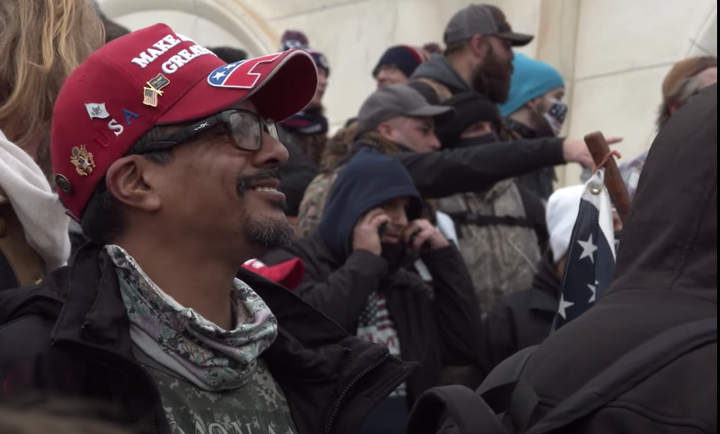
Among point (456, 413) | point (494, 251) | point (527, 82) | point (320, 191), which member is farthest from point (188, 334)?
point (527, 82)

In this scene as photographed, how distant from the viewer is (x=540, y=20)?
26.5ft

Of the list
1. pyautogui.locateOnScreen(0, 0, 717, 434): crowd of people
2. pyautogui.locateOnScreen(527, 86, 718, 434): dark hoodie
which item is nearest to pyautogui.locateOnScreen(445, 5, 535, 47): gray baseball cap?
pyautogui.locateOnScreen(0, 0, 717, 434): crowd of people

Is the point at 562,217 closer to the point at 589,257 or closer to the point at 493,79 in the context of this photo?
the point at 589,257

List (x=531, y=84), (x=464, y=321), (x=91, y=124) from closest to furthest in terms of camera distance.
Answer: (x=91, y=124) → (x=464, y=321) → (x=531, y=84)

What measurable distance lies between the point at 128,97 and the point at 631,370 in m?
1.35

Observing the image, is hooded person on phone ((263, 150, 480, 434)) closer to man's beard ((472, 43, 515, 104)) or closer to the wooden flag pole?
the wooden flag pole

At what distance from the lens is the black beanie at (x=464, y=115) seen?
5.84m

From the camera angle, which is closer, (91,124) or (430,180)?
(91,124)

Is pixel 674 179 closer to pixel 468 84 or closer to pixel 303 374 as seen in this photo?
pixel 303 374

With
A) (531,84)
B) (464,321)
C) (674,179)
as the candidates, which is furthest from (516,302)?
(674,179)

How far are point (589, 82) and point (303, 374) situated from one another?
17.9ft

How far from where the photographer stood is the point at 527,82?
6930mm

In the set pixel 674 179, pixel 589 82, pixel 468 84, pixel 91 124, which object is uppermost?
pixel 674 179

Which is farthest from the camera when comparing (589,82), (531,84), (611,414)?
(589,82)
